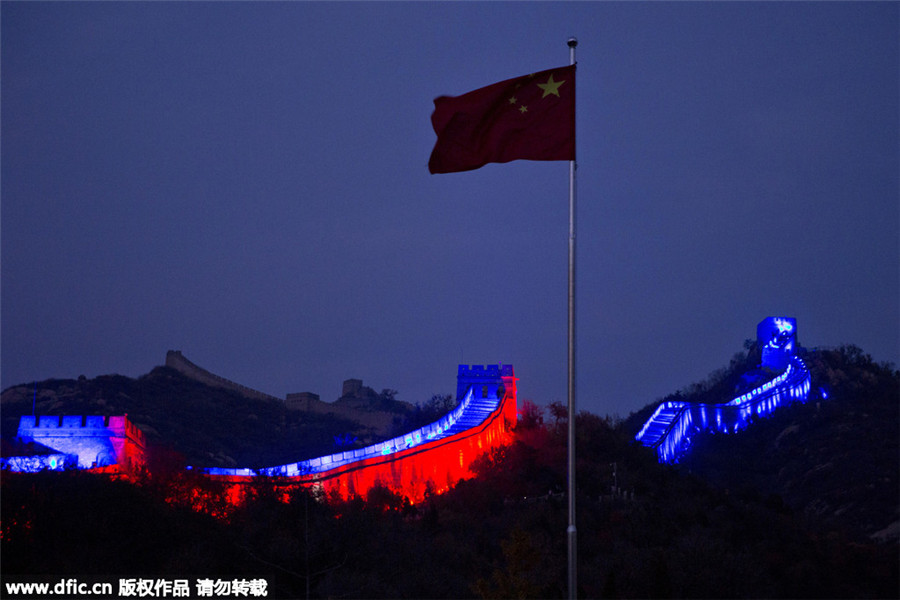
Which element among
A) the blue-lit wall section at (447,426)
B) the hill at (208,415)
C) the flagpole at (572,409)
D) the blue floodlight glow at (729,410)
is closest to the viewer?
the flagpole at (572,409)

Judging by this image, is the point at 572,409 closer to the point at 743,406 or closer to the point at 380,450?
the point at 380,450

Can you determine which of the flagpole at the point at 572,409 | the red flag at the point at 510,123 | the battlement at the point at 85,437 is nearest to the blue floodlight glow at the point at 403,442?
the battlement at the point at 85,437

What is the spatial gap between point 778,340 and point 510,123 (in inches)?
3635

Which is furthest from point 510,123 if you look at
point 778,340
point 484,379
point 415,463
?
point 778,340

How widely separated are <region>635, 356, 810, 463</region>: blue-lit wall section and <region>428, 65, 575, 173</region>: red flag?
62.0 meters

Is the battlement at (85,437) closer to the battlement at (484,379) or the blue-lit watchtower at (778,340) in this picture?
the battlement at (484,379)

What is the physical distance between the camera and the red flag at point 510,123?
64.0 feet

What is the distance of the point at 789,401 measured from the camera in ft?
317

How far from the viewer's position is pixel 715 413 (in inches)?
3511

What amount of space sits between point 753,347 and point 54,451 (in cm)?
8989

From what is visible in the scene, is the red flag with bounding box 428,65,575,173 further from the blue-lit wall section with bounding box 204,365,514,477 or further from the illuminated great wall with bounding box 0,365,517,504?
the blue-lit wall section with bounding box 204,365,514,477

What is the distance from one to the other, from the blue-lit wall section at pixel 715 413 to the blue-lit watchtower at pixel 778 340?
3129 millimetres

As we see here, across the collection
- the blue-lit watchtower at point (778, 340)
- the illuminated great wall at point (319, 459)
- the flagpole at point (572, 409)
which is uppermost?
the blue-lit watchtower at point (778, 340)

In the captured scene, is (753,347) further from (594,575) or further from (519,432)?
(594,575)
